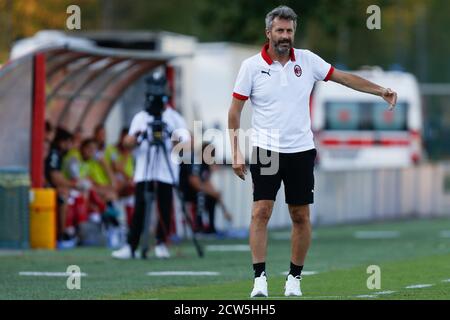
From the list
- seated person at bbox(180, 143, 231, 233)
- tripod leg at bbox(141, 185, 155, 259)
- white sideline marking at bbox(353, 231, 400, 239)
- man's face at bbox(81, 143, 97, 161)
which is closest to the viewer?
tripod leg at bbox(141, 185, 155, 259)

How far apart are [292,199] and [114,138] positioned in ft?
41.8

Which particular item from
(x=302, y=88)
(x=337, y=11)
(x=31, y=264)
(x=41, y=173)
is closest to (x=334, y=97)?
(x=337, y=11)

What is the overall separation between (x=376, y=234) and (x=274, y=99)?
41.0 feet

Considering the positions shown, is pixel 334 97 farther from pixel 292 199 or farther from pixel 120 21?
pixel 292 199

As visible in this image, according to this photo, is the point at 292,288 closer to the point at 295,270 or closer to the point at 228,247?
the point at 295,270

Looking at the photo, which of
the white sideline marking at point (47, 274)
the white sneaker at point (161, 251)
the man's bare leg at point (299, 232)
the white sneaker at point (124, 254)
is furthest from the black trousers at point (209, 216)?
the man's bare leg at point (299, 232)

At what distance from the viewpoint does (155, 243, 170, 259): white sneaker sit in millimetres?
17422

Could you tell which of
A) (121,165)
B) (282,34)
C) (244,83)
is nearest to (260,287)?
(244,83)

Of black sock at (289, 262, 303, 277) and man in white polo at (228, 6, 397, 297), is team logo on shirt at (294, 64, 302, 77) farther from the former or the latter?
black sock at (289, 262, 303, 277)

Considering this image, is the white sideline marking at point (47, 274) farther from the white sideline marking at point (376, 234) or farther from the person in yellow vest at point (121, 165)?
the white sideline marking at point (376, 234)

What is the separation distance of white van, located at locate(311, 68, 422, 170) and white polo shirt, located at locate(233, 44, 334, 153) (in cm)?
2581

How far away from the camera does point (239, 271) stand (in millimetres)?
15148

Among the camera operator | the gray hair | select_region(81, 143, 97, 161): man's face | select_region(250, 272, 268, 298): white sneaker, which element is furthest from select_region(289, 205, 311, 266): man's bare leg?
select_region(81, 143, 97, 161): man's face
